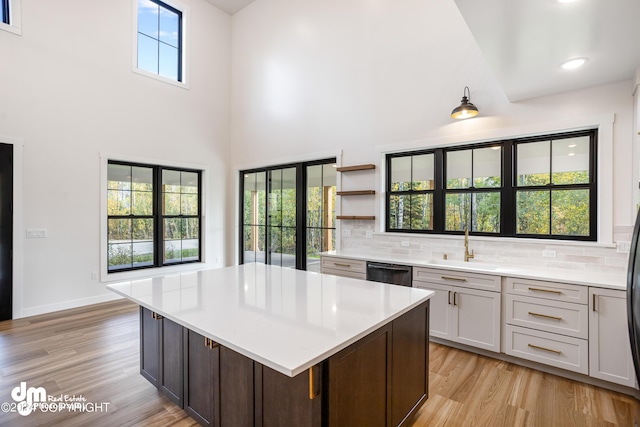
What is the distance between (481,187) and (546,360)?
5.76ft

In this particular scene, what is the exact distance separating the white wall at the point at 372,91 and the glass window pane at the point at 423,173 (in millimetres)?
208

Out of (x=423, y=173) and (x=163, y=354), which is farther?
(x=423, y=173)

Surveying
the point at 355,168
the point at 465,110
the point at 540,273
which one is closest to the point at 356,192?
the point at 355,168

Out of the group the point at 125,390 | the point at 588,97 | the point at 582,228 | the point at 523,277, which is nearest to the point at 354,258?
the point at 523,277

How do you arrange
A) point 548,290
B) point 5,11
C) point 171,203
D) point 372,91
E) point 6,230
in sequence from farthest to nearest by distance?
point 171,203, point 372,91, point 5,11, point 6,230, point 548,290

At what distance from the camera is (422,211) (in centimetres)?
403

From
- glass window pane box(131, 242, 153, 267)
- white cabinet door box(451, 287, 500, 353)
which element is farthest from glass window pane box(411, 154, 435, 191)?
glass window pane box(131, 242, 153, 267)

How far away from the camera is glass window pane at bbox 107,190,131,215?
16.1ft

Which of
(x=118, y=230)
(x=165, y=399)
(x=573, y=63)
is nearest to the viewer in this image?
(x=165, y=399)

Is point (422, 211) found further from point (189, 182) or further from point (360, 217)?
point (189, 182)

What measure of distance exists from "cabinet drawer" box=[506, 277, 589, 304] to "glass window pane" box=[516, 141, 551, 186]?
111 cm

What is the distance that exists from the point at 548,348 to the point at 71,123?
6.06 m

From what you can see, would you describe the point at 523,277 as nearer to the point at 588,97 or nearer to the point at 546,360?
the point at 546,360

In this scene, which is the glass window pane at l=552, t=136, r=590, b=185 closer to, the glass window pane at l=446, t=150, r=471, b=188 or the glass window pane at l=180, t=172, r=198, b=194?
the glass window pane at l=446, t=150, r=471, b=188
